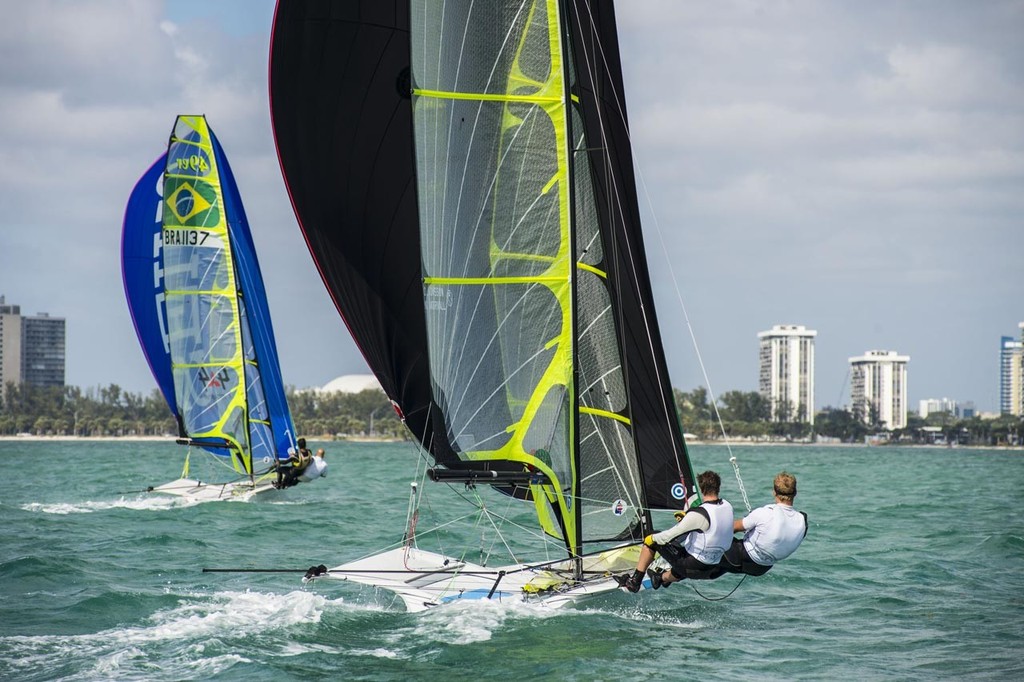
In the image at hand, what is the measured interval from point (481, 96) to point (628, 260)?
105 inches

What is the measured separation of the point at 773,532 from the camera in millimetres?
10273

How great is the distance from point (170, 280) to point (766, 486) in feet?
60.8

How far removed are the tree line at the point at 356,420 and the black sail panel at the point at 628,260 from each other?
136m

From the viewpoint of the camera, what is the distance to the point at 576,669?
9.41 metres

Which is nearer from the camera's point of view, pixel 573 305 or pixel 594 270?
pixel 573 305

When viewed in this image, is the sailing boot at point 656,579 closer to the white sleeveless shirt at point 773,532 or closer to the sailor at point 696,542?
the sailor at point 696,542

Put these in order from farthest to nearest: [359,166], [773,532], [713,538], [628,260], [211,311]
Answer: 1. [211,311]
2. [359,166]
3. [628,260]
4. [713,538]
5. [773,532]

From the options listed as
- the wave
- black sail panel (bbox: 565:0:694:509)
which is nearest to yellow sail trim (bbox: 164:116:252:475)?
the wave

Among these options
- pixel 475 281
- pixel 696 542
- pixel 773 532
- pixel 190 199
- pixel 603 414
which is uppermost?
pixel 190 199

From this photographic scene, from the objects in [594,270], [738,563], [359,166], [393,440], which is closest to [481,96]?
[594,270]

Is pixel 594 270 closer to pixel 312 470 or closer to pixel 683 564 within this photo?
pixel 683 564

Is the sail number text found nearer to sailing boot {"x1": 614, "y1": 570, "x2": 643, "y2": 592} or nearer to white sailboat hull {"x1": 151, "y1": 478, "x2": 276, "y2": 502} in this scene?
white sailboat hull {"x1": 151, "y1": 478, "x2": 276, "y2": 502}

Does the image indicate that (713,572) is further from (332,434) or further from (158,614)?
(332,434)

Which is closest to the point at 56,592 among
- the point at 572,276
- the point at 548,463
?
the point at 548,463
